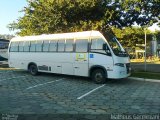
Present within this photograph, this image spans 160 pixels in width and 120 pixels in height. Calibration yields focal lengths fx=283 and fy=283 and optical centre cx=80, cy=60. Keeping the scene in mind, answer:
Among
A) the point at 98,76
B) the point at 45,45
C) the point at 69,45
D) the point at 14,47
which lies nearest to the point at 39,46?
the point at 45,45

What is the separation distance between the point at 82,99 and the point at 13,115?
326 cm

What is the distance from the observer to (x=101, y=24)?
23.1 meters

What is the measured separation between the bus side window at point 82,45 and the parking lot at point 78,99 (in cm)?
263

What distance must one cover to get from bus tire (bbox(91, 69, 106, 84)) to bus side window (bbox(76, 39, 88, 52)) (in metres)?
1.40

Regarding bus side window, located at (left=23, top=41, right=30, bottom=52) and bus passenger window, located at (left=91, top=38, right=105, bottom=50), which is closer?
bus passenger window, located at (left=91, top=38, right=105, bottom=50)

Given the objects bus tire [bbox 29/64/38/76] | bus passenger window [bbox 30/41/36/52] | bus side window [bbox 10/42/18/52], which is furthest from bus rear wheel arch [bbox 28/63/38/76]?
bus side window [bbox 10/42/18/52]

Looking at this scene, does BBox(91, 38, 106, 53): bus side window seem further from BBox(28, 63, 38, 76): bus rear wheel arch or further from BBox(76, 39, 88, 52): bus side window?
BBox(28, 63, 38, 76): bus rear wheel arch

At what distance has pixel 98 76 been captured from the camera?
1546 centimetres

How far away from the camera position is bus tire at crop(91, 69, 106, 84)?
15.3m

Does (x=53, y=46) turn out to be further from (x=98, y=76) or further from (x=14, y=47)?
(x=14, y=47)

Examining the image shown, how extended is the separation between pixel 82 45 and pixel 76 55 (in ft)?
2.48

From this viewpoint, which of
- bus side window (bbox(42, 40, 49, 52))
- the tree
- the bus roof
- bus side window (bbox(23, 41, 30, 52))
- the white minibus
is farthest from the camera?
the tree

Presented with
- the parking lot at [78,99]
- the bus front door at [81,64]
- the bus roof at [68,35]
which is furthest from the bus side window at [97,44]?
the parking lot at [78,99]

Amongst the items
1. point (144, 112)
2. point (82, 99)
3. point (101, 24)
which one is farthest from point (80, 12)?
point (144, 112)
